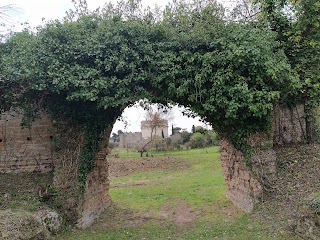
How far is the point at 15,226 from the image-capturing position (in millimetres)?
5695

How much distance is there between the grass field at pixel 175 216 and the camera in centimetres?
708

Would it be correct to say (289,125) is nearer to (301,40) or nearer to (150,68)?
(301,40)

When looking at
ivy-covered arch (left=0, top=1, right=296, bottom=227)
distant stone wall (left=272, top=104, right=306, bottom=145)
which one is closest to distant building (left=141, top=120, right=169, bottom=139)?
distant stone wall (left=272, top=104, right=306, bottom=145)

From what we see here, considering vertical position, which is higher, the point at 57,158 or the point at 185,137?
the point at 185,137

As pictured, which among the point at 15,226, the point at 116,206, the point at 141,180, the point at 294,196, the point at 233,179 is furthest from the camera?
the point at 141,180

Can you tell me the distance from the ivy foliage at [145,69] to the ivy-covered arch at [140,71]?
2 cm

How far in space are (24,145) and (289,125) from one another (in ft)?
26.2

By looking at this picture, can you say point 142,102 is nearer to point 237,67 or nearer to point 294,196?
point 237,67

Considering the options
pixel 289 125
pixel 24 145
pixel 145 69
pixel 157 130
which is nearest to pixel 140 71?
pixel 145 69

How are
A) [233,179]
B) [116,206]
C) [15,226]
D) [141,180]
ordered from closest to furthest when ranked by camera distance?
[15,226]
[233,179]
[116,206]
[141,180]

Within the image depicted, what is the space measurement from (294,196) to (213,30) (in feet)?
15.0

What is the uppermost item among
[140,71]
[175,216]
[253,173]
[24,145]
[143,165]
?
[140,71]

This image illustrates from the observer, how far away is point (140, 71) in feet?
25.9

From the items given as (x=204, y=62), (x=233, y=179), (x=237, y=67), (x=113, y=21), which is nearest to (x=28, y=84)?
(x=113, y=21)
